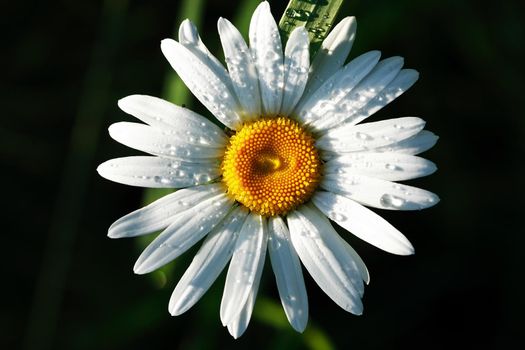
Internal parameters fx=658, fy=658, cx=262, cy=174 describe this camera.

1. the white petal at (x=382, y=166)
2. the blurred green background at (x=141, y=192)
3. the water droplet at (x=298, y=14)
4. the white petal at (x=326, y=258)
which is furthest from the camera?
the blurred green background at (x=141, y=192)

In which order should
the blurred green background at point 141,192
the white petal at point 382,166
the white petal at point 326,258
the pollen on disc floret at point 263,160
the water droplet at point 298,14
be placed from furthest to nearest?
1. the blurred green background at point 141,192
2. the pollen on disc floret at point 263,160
3. the water droplet at point 298,14
4. the white petal at point 326,258
5. the white petal at point 382,166

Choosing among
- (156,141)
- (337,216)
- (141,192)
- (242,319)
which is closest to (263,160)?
(337,216)

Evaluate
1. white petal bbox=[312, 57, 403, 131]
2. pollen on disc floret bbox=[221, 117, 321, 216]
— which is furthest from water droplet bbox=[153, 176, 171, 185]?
white petal bbox=[312, 57, 403, 131]

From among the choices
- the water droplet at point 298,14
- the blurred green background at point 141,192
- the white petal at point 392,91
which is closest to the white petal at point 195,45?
the water droplet at point 298,14

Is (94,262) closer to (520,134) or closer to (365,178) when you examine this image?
(365,178)

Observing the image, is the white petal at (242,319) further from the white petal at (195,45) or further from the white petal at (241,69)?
the white petal at (195,45)

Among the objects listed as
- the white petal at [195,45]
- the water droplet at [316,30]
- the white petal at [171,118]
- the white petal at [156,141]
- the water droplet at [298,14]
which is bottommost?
the white petal at [156,141]

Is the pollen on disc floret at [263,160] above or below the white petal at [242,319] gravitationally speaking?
above
